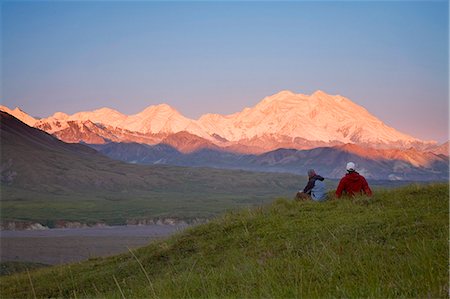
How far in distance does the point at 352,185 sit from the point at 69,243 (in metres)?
54.3

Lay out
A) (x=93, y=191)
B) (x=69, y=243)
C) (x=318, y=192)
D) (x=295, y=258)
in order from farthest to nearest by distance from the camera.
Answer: (x=93, y=191), (x=69, y=243), (x=318, y=192), (x=295, y=258)

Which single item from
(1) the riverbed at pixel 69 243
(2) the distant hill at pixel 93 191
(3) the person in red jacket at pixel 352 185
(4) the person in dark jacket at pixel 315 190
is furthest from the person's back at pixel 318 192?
(2) the distant hill at pixel 93 191

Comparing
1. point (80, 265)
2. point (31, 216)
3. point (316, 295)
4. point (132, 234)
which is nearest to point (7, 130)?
point (31, 216)

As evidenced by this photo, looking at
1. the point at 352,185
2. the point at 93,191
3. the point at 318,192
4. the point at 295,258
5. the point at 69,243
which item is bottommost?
the point at 69,243

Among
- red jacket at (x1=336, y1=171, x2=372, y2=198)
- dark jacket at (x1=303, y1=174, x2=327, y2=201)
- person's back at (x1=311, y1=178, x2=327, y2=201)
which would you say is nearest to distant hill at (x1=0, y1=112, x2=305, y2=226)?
dark jacket at (x1=303, y1=174, x2=327, y2=201)

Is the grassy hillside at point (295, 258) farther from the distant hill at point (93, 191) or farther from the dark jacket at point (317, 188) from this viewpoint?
the distant hill at point (93, 191)

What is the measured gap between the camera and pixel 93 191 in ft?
533

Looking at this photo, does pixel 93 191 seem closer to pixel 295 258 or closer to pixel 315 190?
pixel 315 190

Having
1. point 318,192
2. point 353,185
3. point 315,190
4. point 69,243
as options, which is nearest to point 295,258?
point 353,185

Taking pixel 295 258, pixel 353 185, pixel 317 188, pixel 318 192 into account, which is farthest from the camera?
pixel 317 188

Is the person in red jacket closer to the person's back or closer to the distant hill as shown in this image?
the person's back

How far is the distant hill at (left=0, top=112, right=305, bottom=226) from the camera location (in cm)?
11106

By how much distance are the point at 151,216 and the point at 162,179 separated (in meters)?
86.3

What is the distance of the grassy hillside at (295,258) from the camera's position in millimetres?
7379
